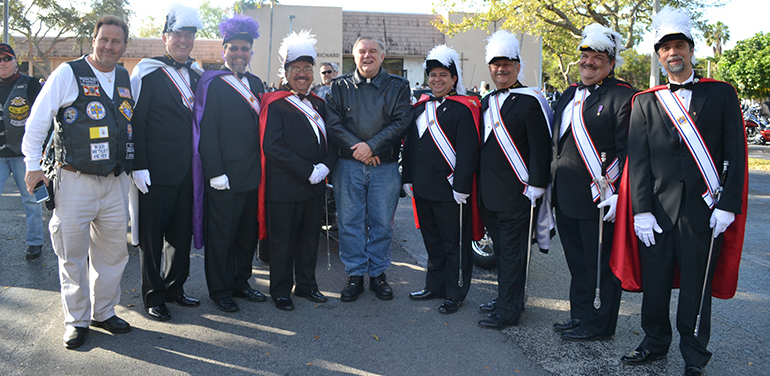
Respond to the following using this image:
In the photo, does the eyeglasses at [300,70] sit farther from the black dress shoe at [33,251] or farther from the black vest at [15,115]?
the black dress shoe at [33,251]

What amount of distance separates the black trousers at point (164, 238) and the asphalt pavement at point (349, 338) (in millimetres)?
209

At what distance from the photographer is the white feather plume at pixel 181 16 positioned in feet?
13.3

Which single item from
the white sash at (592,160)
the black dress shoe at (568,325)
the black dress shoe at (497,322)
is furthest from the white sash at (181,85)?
the black dress shoe at (568,325)

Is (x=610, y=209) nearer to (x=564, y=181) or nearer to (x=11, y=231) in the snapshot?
(x=564, y=181)

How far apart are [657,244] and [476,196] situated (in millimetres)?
1363

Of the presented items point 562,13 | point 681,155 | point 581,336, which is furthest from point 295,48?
point 562,13

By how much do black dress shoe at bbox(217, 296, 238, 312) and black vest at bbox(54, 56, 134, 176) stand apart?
4.10 ft

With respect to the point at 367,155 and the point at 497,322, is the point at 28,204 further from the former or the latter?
the point at 497,322

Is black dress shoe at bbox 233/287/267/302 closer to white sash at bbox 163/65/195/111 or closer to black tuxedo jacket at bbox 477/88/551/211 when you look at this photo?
white sash at bbox 163/65/195/111

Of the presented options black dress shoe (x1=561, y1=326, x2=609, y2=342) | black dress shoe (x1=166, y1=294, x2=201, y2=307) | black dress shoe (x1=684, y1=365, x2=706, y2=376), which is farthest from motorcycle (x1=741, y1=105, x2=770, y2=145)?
black dress shoe (x1=166, y1=294, x2=201, y2=307)

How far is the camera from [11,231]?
658 cm

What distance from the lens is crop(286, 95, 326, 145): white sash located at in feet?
13.9

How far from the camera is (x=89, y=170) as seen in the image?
3467mm

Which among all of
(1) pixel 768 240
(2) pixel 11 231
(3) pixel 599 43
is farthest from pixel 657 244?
(2) pixel 11 231
